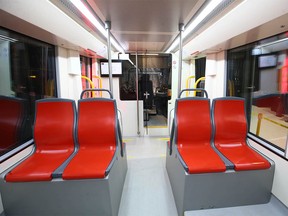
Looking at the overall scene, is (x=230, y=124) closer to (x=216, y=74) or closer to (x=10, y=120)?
(x=216, y=74)

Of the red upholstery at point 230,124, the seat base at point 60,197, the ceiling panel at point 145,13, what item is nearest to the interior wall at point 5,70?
the seat base at point 60,197

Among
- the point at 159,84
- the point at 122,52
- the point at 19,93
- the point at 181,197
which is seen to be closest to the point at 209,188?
the point at 181,197

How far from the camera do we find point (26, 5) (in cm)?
131

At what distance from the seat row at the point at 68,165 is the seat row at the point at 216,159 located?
0.75 meters

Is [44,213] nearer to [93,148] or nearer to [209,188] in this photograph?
[93,148]

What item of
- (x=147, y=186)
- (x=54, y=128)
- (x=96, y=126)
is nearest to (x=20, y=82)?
(x=54, y=128)

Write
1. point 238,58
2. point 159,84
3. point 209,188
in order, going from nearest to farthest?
point 209,188 < point 238,58 < point 159,84

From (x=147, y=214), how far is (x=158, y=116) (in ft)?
13.2

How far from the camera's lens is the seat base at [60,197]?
1.41 m

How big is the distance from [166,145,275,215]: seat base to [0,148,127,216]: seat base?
27.8 inches

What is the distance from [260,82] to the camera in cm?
261

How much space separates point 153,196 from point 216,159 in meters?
0.86

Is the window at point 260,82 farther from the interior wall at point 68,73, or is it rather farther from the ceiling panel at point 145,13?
the interior wall at point 68,73

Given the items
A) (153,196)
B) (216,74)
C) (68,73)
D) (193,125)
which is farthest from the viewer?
(216,74)
